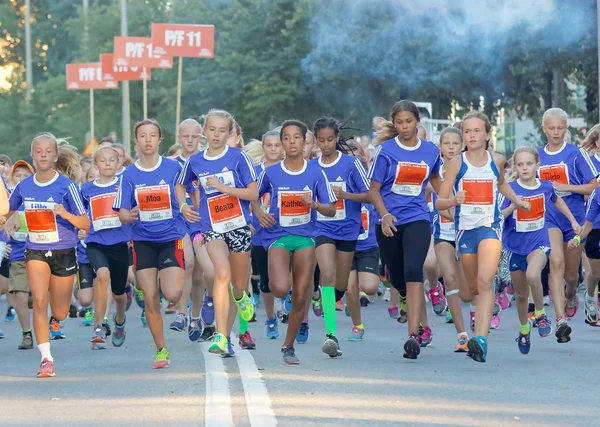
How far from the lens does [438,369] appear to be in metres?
11.2

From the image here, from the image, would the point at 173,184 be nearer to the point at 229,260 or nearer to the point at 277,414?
the point at 229,260

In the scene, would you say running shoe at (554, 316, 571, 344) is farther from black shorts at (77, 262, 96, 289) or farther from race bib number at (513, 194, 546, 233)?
black shorts at (77, 262, 96, 289)

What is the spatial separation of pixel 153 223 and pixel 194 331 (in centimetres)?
247

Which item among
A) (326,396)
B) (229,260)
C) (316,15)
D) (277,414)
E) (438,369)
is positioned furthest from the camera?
(316,15)

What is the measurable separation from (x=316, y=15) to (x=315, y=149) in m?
26.8

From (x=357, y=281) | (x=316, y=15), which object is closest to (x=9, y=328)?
(x=357, y=281)

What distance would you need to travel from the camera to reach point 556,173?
1463 centimetres

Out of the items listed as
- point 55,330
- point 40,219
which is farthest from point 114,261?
point 40,219

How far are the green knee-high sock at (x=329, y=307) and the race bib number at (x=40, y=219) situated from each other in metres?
2.15

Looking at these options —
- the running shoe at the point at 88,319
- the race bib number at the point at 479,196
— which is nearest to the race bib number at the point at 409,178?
the race bib number at the point at 479,196

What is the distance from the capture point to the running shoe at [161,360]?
11625 mm

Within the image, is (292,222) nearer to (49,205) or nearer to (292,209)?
(292,209)

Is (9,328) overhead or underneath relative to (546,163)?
underneath

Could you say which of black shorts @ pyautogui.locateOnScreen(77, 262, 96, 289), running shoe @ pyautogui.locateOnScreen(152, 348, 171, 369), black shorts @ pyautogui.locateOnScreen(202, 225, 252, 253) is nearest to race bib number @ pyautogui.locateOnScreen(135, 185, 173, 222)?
black shorts @ pyautogui.locateOnScreen(202, 225, 252, 253)
